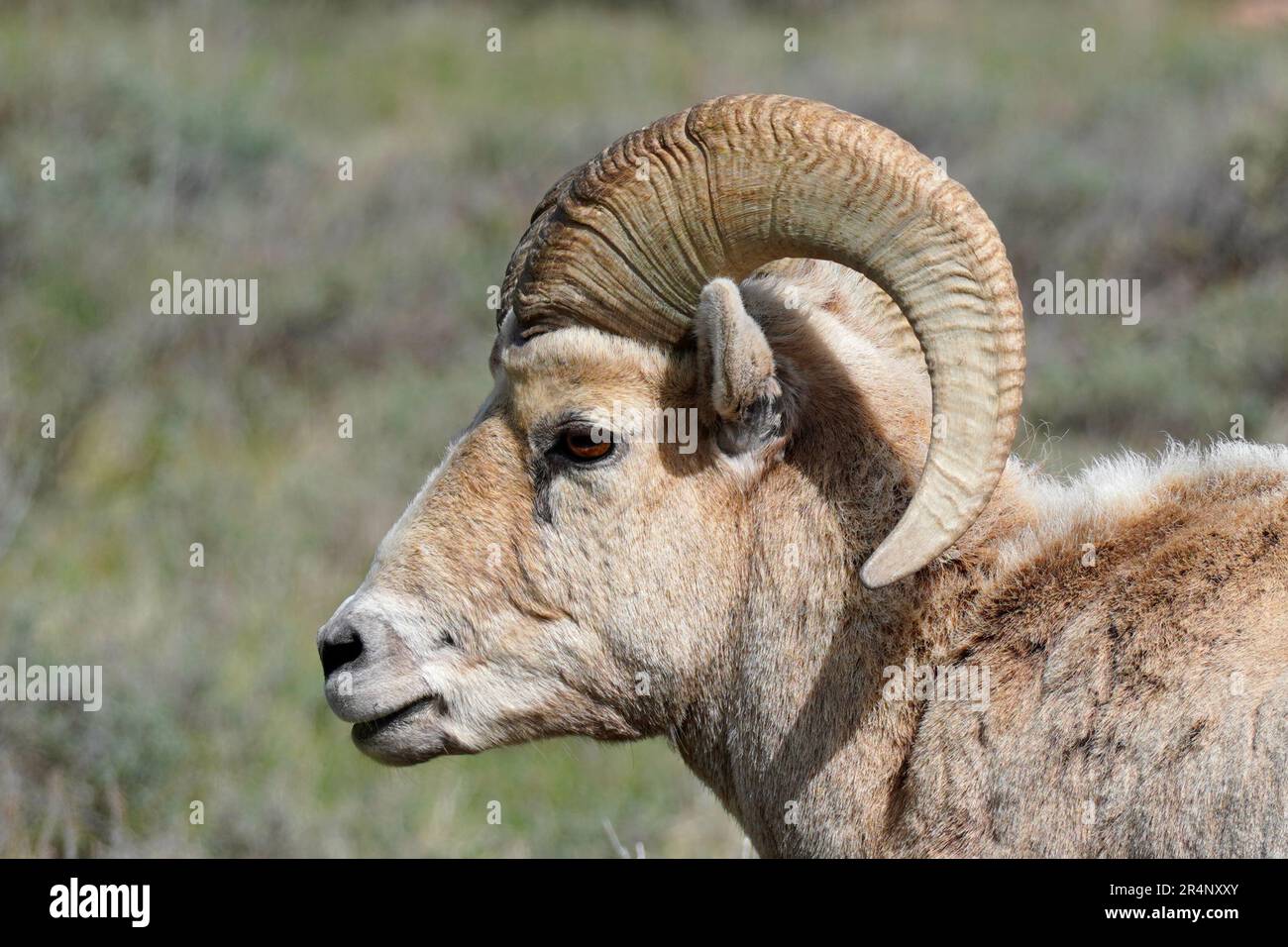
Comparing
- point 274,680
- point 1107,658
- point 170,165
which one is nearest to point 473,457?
point 1107,658

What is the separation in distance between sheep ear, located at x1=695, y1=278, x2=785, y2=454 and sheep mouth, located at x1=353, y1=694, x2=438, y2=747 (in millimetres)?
1095

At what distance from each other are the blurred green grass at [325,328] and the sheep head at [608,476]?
113cm

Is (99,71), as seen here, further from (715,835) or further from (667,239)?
(667,239)

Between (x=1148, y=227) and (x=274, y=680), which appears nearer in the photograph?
Answer: (x=274, y=680)

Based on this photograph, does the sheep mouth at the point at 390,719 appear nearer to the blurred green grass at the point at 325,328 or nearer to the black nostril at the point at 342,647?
the black nostril at the point at 342,647

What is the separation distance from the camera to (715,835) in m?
7.76

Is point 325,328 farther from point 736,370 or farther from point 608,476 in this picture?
point 736,370

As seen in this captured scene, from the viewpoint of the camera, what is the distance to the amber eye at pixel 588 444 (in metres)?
4.09

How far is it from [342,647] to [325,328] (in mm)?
11011

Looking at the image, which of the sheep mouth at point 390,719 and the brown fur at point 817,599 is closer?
the brown fur at point 817,599

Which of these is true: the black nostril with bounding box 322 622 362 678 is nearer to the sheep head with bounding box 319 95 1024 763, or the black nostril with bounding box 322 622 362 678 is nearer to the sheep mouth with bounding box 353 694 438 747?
the sheep head with bounding box 319 95 1024 763

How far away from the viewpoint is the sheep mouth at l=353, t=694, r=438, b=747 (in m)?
4.18

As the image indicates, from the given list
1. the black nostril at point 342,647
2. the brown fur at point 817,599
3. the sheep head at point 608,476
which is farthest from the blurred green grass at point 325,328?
the black nostril at point 342,647
